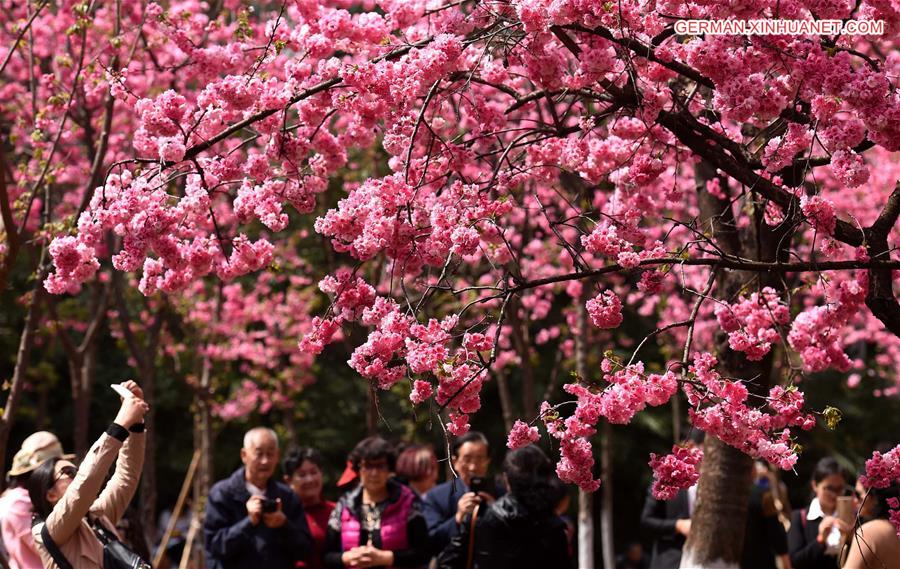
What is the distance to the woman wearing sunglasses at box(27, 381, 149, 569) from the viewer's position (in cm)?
492

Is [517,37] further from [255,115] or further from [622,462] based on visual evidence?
[622,462]

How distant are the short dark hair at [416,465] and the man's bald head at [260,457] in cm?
122

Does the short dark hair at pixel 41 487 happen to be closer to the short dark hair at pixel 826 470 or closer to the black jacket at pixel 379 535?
the black jacket at pixel 379 535

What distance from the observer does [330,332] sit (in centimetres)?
480

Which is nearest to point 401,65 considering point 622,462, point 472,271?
point 472,271

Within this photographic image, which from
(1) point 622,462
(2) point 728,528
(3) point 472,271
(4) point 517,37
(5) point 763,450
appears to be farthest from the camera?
(1) point 622,462

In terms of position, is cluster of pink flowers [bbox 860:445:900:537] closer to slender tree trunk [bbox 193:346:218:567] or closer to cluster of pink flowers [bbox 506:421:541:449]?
cluster of pink flowers [bbox 506:421:541:449]

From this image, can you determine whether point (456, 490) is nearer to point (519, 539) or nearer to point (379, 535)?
point (379, 535)

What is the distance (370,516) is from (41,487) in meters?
1.99

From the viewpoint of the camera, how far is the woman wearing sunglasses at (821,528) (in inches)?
269

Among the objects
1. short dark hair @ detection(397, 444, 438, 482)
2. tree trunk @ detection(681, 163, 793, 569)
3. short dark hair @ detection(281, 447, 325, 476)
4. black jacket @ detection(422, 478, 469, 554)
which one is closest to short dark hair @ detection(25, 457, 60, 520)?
short dark hair @ detection(281, 447, 325, 476)

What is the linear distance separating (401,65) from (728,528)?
3186 mm

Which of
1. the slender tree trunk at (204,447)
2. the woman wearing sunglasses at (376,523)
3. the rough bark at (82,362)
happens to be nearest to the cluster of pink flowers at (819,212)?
the woman wearing sunglasses at (376,523)

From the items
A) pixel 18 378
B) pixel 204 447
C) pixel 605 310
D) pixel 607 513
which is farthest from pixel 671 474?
pixel 607 513
